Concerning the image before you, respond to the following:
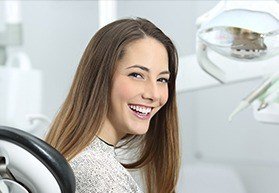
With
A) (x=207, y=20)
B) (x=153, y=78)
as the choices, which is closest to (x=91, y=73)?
(x=153, y=78)

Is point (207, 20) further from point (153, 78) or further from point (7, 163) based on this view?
point (7, 163)

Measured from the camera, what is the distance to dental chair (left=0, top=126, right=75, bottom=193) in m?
0.46

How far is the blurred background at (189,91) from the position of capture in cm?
161

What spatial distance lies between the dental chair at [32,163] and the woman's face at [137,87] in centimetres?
59

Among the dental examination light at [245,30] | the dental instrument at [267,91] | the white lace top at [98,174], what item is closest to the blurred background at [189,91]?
the dental instrument at [267,91]

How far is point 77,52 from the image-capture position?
7.31ft

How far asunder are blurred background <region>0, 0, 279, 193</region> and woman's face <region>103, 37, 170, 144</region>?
0.37 metres

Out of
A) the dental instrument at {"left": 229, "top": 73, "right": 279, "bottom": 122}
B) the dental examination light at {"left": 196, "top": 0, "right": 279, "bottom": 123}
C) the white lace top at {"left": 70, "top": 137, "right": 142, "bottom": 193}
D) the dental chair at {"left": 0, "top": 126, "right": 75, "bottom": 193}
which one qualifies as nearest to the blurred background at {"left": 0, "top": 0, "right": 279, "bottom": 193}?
the dental instrument at {"left": 229, "top": 73, "right": 279, "bottom": 122}

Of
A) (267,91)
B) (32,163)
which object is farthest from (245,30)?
(32,163)

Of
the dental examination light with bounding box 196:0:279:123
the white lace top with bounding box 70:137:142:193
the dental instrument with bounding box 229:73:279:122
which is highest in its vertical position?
the dental examination light with bounding box 196:0:279:123

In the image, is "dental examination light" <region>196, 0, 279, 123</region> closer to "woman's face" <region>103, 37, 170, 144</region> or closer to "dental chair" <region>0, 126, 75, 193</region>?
"woman's face" <region>103, 37, 170, 144</region>

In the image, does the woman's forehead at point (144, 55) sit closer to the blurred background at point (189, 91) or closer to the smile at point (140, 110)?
the smile at point (140, 110)

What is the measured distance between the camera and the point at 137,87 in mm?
1060

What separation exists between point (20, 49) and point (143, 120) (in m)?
1.26
